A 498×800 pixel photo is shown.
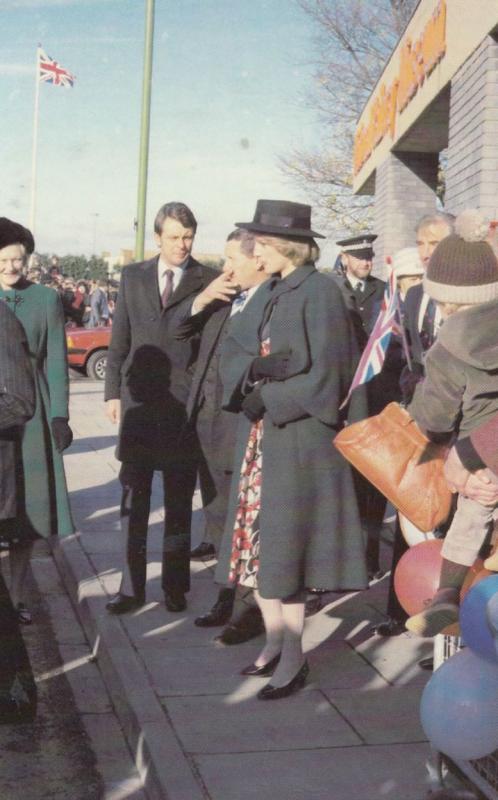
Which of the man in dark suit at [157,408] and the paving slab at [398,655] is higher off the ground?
the man in dark suit at [157,408]

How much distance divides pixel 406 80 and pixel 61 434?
889 centimetres

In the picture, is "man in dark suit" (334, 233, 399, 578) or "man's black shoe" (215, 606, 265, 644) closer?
"man's black shoe" (215, 606, 265, 644)

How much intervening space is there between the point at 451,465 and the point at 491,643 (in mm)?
539

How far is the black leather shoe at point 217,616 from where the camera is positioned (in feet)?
19.4

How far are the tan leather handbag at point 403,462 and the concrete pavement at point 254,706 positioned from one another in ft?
3.07

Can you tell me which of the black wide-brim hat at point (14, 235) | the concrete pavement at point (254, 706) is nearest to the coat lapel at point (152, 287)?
the black wide-brim hat at point (14, 235)

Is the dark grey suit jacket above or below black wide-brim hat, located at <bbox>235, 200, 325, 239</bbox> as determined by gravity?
below

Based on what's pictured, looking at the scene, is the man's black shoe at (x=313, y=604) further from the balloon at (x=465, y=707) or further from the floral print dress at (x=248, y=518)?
the balloon at (x=465, y=707)

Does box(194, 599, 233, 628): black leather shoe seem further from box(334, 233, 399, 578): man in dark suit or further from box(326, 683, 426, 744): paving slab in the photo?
box(326, 683, 426, 744): paving slab

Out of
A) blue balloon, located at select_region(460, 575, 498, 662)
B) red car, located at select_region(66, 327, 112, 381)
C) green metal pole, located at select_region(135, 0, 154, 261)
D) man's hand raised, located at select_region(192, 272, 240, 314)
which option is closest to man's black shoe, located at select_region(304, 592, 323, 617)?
man's hand raised, located at select_region(192, 272, 240, 314)

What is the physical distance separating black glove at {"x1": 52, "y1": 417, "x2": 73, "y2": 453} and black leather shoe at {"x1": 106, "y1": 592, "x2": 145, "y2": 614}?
87 cm

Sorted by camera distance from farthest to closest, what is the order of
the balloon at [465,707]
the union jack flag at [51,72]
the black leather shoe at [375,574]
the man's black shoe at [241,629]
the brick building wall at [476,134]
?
the union jack flag at [51,72] → the brick building wall at [476,134] → the black leather shoe at [375,574] → the man's black shoe at [241,629] → the balloon at [465,707]

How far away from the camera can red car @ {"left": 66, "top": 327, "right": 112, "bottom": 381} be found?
23.3m

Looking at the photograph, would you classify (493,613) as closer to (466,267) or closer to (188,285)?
(466,267)
